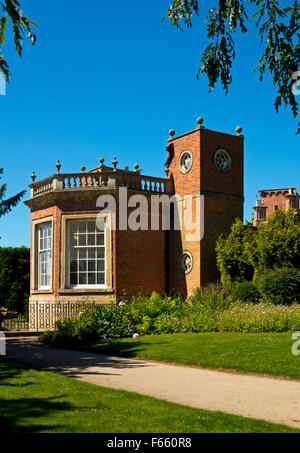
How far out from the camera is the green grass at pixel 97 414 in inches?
212

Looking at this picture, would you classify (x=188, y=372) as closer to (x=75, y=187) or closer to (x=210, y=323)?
(x=210, y=323)

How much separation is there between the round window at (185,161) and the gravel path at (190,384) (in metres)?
10.6

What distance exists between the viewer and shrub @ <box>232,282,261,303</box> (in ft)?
56.4

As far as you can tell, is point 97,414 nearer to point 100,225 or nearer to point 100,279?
point 100,279

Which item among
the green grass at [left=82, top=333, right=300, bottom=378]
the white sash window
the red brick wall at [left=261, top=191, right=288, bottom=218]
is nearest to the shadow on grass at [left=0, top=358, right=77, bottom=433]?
the green grass at [left=82, top=333, right=300, bottom=378]

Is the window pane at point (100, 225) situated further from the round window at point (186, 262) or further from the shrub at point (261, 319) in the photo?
the shrub at point (261, 319)

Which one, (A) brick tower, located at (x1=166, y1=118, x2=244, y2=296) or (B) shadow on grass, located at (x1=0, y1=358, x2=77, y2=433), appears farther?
(A) brick tower, located at (x1=166, y1=118, x2=244, y2=296)

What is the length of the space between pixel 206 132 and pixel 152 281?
21.4 feet

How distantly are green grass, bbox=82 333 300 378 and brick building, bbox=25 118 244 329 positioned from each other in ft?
18.4

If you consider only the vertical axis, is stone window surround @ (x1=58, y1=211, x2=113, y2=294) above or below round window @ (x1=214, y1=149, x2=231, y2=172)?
below

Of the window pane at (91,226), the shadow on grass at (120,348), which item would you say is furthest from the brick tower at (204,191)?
the shadow on grass at (120,348)

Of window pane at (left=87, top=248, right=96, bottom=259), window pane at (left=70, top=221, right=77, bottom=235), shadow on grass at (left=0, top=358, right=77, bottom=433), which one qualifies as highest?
window pane at (left=70, top=221, right=77, bottom=235)

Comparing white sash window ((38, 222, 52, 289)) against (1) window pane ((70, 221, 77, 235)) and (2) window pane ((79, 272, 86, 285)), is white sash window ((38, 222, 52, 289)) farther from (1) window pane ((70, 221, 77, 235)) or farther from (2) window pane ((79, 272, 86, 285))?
(2) window pane ((79, 272, 86, 285))
